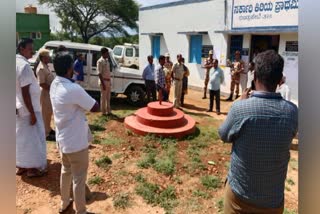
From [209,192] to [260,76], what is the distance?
2.67 metres

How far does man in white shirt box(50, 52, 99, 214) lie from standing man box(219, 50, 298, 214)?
158 cm

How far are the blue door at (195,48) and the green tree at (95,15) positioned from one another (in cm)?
1683

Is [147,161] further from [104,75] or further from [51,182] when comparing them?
[104,75]

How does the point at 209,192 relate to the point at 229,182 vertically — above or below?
below

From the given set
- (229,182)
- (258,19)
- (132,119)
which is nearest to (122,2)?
(258,19)

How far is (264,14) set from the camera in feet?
36.0

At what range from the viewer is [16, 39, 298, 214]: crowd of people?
6.59 ft

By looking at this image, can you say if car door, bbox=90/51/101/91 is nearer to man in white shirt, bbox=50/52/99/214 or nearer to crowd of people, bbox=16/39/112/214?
crowd of people, bbox=16/39/112/214

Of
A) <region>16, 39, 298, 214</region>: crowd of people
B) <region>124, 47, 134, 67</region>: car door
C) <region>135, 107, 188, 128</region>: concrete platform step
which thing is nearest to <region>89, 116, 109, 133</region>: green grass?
<region>135, 107, 188, 128</region>: concrete platform step

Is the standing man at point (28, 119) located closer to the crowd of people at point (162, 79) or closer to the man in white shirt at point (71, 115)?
the man in white shirt at point (71, 115)

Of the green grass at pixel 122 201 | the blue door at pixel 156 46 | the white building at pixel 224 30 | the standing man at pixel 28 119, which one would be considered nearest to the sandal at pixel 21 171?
the standing man at pixel 28 119

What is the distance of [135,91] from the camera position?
387 inches

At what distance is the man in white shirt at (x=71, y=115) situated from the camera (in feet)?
10.1
